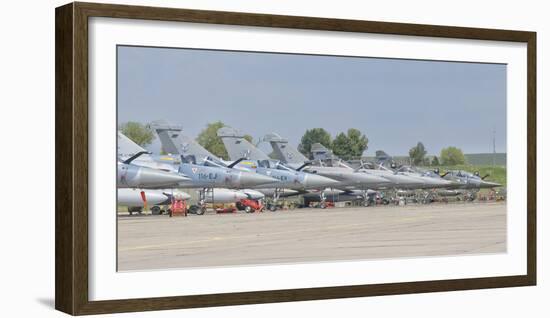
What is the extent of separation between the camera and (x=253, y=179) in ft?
35.6

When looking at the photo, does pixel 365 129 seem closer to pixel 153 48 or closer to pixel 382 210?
pixel 382 210

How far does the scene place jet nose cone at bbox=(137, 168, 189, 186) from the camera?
1027 cm

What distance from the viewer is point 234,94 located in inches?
419

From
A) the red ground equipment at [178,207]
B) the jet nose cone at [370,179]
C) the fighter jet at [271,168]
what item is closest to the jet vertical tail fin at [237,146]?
the fighter jet at [271,168]

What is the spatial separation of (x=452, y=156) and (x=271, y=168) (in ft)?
6.94

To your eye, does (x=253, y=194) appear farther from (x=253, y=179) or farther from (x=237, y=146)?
(x=237, y=146)

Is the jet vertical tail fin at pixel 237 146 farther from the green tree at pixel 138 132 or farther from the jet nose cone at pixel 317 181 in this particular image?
the green tree at pixel 138 132

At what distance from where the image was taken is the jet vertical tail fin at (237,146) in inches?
417

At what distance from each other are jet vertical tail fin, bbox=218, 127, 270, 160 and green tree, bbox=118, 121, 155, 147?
Answer: 28.7 inches

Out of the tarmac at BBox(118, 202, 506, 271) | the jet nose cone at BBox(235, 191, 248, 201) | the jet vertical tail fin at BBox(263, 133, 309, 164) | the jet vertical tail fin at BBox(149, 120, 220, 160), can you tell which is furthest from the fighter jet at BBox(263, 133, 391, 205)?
the jet vertical tail fin at BBox(149, 120, 220, 160)

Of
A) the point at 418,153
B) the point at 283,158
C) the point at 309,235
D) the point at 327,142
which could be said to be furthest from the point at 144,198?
the point at 418,153

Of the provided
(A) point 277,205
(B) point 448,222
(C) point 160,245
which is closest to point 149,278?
(C) point 160,245

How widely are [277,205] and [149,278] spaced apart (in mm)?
1529

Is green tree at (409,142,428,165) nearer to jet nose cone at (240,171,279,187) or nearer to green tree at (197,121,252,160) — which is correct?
jet nose cone at (240,171,279,187)
